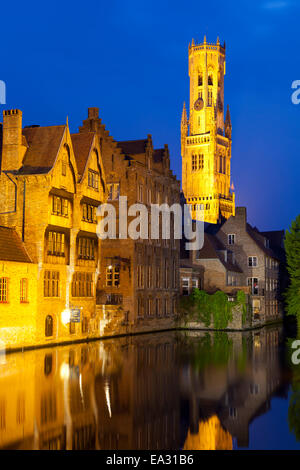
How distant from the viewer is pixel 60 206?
5012 centimetres

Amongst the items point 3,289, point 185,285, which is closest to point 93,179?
point 3,289

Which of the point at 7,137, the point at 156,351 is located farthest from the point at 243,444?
the point at 7,137

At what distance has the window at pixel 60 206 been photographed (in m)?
49.1

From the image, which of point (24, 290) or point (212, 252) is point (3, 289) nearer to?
point (24, 290)

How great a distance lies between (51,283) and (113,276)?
52.3ft

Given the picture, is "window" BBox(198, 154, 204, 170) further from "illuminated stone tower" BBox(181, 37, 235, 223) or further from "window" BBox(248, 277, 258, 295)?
"window" BBox(248, 277, 258, 295)

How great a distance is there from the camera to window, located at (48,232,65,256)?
48812 millimetres

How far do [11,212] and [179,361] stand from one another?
18.0 metres

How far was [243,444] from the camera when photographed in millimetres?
18609

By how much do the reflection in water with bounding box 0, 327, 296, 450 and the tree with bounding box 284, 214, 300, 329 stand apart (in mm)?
30854

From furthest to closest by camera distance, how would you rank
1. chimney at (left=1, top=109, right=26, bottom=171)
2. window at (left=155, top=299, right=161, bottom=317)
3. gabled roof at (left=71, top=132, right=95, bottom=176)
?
window at (left=155, top=299, right=161, bottom=317) → gabled roof at (left=71, top=132, right=95, bottom=176) → chimney at (left=1, top=109, right=26, bottom=171)

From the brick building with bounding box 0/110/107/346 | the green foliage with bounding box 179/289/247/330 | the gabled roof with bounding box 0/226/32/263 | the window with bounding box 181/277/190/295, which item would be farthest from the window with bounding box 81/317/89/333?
the window with bounding box 181/277/190/295

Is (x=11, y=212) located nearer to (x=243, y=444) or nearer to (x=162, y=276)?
(x=162, y=276)

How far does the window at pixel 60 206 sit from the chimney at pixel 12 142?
12.6ft
